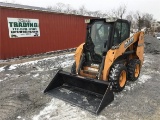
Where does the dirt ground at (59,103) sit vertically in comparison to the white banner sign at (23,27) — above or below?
below

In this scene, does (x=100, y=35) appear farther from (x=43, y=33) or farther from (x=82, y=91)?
(x=43, y=33)

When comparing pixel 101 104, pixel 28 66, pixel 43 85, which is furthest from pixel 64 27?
pixel 101 104

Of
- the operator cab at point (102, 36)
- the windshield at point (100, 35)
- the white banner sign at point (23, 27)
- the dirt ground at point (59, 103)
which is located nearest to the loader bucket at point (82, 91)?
the dirt ground at point (59, 103)

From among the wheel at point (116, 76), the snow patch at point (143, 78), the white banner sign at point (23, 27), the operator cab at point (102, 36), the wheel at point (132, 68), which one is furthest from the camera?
the white banner sign at point (23, 27)

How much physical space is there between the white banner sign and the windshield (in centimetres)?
638

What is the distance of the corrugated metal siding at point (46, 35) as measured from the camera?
33.9ft

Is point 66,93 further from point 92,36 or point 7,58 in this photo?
point 7,58

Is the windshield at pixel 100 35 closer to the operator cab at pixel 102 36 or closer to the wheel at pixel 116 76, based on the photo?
the operator cab at pixel 102 36

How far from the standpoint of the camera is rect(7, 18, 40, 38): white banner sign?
10.5 meters

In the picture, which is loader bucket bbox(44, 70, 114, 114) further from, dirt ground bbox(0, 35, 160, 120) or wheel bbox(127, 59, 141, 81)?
wheel bbox(127, 59, 141, 81)

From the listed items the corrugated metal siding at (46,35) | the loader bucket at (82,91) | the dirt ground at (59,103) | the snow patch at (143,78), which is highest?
the corrugated metal siding at (46,35)

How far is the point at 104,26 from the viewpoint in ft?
17.9

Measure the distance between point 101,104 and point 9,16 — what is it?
821 cm

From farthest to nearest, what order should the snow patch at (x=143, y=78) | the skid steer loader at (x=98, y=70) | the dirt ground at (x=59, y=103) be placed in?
the snow patch at (x=143, y=78)
the skid steer loader at (x=98, y=70)
the dirt ground at (x=59, y=103)
